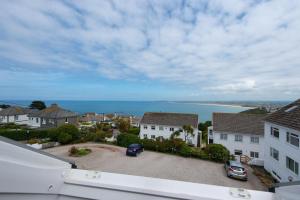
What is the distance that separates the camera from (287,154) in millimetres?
13234

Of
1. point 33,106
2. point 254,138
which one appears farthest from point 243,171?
point 33,106

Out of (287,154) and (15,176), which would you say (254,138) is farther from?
(15,176)

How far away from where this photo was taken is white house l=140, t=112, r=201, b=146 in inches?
1145

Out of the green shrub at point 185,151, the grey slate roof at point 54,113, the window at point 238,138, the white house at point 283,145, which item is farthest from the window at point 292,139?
the grey slate roof at point 54,113

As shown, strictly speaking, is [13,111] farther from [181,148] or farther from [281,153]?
[281,153]

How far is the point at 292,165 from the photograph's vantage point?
40.9ft

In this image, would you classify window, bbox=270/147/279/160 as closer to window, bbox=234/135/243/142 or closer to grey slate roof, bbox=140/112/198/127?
window, bbox=234/135/243/142

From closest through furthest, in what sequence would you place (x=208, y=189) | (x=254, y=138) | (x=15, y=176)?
(x=15, y=176) < (x=208, y=189) < (x=254, y=138)

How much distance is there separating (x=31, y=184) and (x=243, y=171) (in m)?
15.3

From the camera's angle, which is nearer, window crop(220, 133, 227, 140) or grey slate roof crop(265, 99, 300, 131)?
grey slate roof crop(265, 99, 300, 131)

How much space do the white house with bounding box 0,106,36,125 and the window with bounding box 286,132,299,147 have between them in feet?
150

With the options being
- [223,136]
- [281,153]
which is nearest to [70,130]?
[223,136]

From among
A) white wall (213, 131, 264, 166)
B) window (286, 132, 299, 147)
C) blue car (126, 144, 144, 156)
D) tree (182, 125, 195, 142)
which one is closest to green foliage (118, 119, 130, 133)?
tree (182, 125, 195, 142)

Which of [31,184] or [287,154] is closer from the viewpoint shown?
[31,184]
